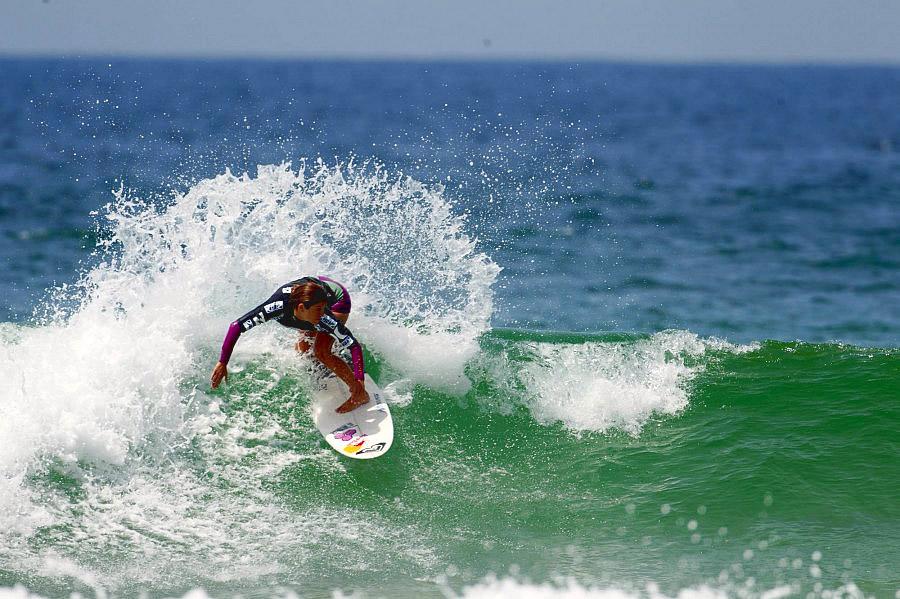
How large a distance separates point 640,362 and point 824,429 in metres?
1.84

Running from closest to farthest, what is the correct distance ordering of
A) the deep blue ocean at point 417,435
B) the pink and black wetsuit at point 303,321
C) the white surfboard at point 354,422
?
the deep blue ocean at point 417,435, the pink and black wetsuit at point 303,321, the white surfboard at point 354,422

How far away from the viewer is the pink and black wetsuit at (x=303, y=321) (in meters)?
7.95

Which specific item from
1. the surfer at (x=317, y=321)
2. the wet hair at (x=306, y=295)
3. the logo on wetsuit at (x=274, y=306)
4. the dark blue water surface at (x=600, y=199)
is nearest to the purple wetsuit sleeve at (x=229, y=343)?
the surfer at (x=317, y=321)

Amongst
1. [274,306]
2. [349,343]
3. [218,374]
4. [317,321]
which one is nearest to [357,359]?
[349,343]

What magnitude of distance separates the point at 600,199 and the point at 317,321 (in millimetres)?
18814

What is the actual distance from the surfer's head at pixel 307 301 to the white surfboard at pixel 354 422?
104 centimetres

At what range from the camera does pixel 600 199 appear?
2614cm

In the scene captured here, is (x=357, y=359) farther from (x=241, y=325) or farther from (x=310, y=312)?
(x=241, y=325)

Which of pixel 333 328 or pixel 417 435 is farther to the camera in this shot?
pixel 417 435

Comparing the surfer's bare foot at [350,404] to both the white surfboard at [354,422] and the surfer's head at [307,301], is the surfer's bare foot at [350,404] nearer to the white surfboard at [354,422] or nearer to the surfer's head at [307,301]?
the white surfboard at [354,422]

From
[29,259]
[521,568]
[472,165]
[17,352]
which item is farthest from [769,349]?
[472,165]

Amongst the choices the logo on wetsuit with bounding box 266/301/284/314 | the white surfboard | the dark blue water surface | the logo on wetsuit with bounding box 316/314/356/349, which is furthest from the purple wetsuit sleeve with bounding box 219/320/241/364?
the dark blue water surface

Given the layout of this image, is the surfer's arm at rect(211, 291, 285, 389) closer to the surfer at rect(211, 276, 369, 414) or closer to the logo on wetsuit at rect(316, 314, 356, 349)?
the surfer at rect(211, 276, 369, 414)

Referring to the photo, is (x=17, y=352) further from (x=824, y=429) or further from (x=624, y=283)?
(x=624, y=283)
